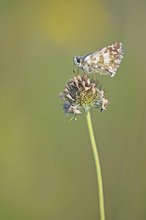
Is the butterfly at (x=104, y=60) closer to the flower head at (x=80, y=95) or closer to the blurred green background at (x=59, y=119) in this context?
the flower head at (x=80, y=95)

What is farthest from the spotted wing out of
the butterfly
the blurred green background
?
the blurred green background

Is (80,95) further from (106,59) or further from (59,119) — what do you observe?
(59,119)

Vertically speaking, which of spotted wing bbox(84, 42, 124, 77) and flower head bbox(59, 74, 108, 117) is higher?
spotted wing bbox(84, 42, 124, 77)

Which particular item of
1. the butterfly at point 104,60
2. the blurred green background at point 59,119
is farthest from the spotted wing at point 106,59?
the blurred green background at point 59,119

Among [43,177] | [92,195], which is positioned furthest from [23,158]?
[92,195]

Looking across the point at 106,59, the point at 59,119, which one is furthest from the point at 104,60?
the point at 59,119

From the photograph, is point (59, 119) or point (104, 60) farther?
point (59, 119)

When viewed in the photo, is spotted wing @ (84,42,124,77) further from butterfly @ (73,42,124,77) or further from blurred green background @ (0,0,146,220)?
blurred green background @ (0,0,146,220)
